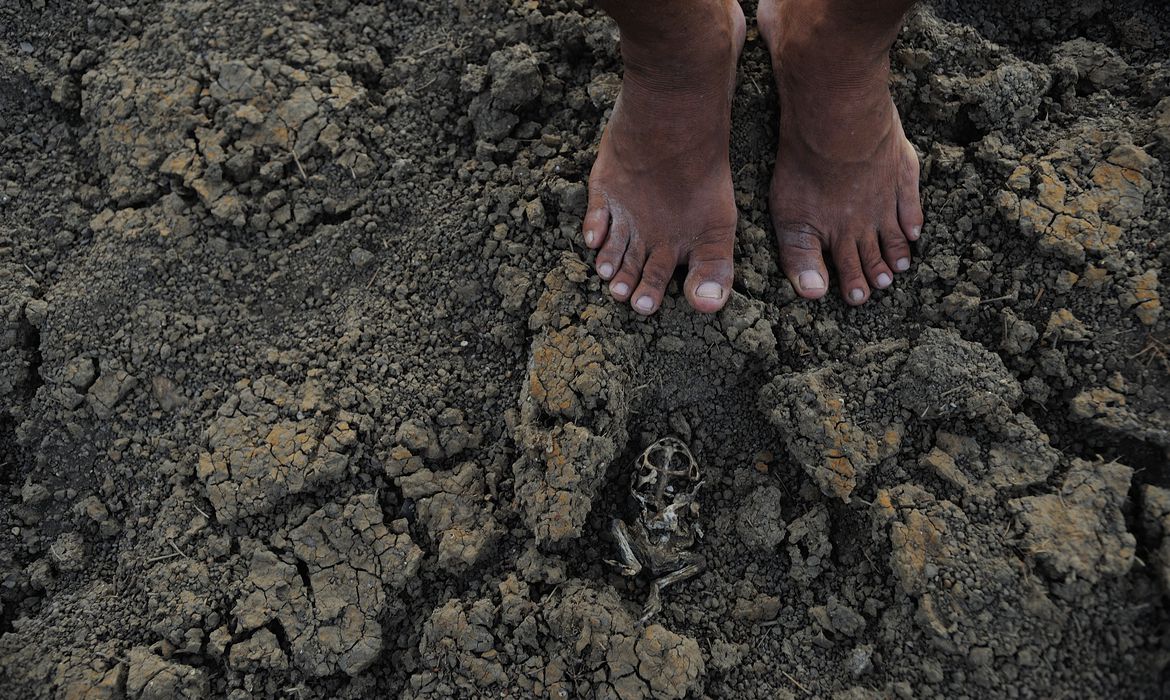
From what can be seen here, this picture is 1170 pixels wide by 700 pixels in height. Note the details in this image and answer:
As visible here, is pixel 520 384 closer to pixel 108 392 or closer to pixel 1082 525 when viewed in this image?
pixel 108 392

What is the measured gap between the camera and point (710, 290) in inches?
71.7

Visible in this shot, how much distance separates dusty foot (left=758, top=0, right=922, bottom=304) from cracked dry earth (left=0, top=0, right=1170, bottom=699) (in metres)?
0.07

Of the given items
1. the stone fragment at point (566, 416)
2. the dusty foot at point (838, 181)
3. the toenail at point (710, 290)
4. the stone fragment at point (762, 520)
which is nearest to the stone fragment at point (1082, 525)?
the stone fragment at point (762, 520)

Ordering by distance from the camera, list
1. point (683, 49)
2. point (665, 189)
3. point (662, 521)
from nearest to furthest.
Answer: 1. point (683, 49)
2. point (662, 521)
3. point (665, 189)

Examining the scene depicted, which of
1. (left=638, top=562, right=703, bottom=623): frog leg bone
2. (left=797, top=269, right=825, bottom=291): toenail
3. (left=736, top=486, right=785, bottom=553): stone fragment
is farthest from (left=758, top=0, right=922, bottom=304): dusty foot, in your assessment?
(left=638, top=562, right=703, bottom=623): frog leg bone

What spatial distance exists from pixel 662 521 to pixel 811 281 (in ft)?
2.43

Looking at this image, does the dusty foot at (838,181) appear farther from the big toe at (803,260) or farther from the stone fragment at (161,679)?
the stone fragment at (161,679)

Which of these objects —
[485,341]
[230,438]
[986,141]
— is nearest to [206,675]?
[230,438]

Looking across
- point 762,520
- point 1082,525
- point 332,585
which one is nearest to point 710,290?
point 762,520

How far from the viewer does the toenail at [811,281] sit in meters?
1.88

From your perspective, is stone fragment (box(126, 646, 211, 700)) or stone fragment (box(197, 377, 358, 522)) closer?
stone fragment (box(126, 646, 211, 700))

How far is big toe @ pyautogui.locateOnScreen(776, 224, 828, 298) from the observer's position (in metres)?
1.89

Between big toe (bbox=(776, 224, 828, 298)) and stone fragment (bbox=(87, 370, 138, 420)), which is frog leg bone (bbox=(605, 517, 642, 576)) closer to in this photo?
big toe (bbox=(776, 224, 828, 298))

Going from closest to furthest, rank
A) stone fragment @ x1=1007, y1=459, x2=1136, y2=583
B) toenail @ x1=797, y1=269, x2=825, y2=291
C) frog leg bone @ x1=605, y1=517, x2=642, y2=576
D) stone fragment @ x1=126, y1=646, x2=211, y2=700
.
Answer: stone fragment @ x1=1007, y1=459, x2=1136, y2=583 < stone fragment @ x1=126, y1=646, x2=211, y2=700 < frog leg bone @ x1=605, y1=517, x2=642, y2=576 < toenail @ x1=797, y1=269, x2=825, y2=291
